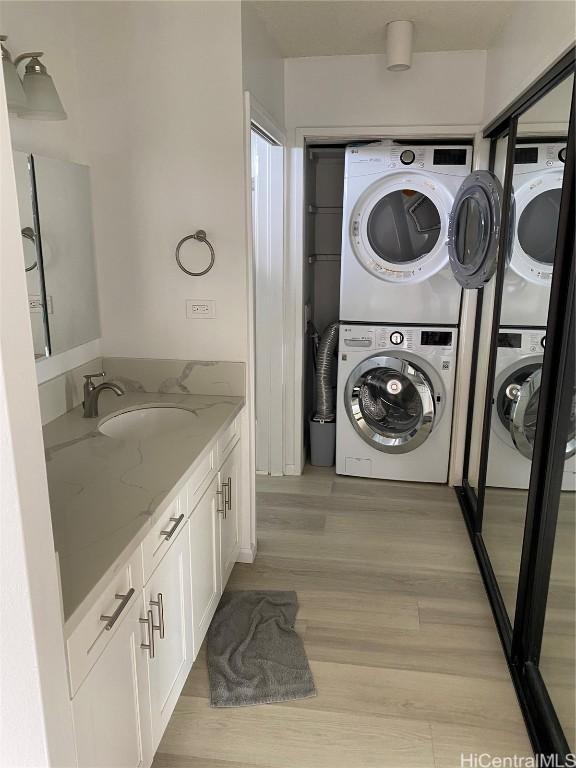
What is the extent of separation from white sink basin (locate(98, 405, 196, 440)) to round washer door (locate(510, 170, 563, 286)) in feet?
4.73

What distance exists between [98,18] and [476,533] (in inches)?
116

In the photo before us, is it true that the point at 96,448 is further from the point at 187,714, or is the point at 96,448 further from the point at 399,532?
the point at 399,532

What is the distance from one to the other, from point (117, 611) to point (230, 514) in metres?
1.25

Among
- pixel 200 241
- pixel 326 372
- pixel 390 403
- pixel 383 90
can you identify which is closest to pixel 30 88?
pixel 200 241

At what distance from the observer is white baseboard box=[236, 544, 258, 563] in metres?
2.97

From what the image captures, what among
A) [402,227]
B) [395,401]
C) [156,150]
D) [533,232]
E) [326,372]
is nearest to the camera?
[533,232]

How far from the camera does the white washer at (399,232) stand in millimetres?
3508

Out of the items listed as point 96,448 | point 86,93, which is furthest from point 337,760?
point 86,93

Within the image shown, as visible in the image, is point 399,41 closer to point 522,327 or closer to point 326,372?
point 522,327

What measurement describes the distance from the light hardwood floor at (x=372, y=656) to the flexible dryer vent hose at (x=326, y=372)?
0.71 metres

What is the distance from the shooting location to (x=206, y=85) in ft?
8.20

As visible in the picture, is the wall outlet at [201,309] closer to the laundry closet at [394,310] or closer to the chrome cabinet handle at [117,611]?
the laundry closet at [394,310]

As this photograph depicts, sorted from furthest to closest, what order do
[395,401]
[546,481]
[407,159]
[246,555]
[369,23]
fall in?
1. [395,401]
2. [407,159]
3. [246,555]
4. [369,23]
5. [546,481]

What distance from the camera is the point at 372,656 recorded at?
235cm
